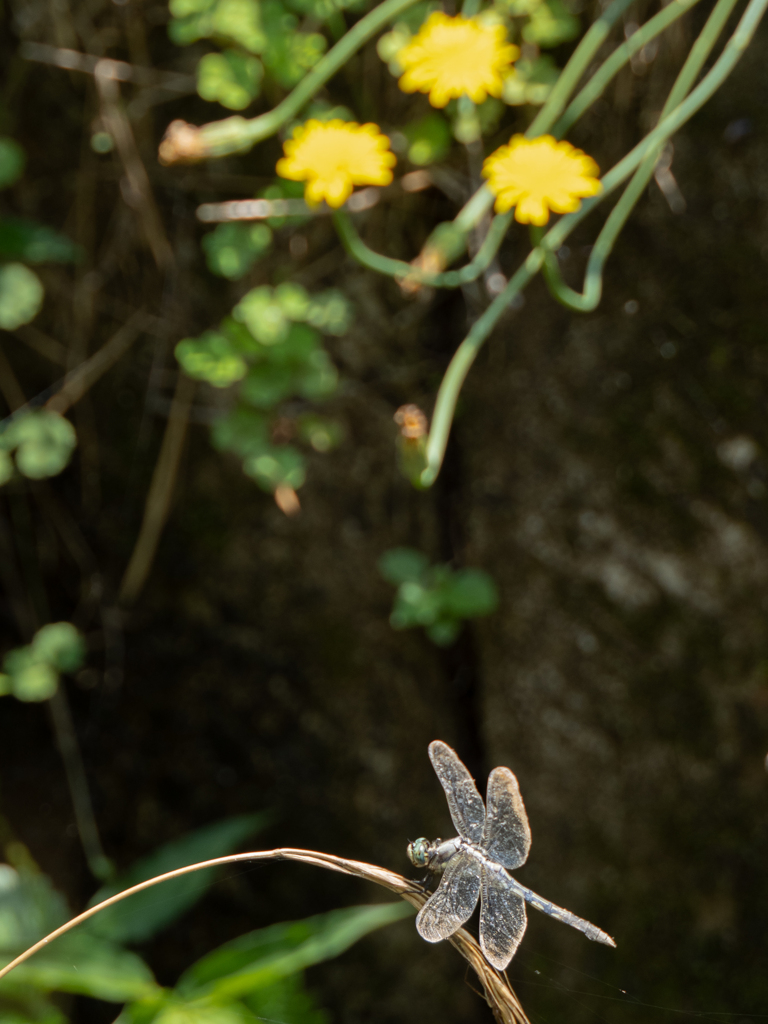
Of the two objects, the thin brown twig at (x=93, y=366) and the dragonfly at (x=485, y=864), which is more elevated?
the thin brown twig at (x=93, y=366)

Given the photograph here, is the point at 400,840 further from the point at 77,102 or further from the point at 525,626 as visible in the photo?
the point at 77,102

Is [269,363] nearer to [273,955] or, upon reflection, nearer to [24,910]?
[273,955]

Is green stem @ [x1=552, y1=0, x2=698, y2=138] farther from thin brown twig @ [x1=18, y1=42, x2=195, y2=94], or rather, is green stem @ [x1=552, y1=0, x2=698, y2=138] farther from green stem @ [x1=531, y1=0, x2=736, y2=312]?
thin brown twig @ [x1=18, y1=42, x2=195, y2=94]

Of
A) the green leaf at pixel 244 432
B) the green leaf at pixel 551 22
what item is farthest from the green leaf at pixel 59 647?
the green leaf at pixel 551 22

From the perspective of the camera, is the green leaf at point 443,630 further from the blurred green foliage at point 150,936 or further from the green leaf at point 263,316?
the green leaf at point 263,316

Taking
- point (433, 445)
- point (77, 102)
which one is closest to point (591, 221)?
point (433, 445)

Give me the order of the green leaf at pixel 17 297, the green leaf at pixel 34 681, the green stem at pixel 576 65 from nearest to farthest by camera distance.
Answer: the green stem at pixel 576 65 < the green leaf at pixel 17 297 < the green leaf at pixel 34 681

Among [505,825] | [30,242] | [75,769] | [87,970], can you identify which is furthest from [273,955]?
[30,242]
